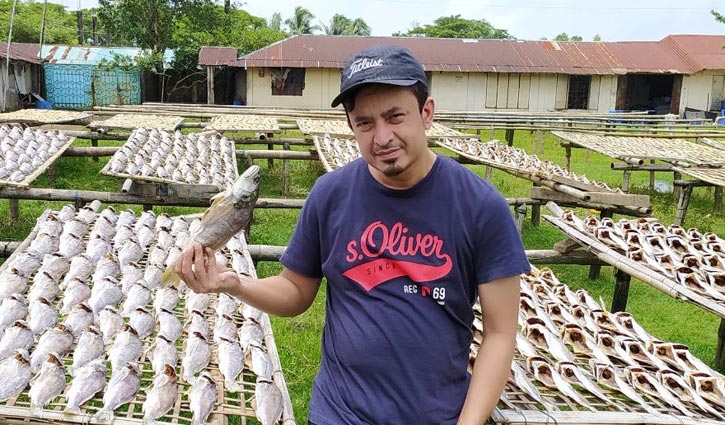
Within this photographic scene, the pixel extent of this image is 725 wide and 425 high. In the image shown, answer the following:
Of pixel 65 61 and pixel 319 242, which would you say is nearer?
pixel 319 242

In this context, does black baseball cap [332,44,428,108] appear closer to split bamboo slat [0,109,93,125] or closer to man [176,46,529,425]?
man [176,46,529,425]

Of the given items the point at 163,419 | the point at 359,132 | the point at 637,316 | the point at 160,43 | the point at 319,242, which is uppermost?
the point at 160,43

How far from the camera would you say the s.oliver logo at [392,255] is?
7.13ft

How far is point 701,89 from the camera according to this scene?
28.9m

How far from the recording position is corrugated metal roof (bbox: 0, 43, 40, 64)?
2212cm

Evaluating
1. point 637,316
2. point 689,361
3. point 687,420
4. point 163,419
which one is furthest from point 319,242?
point 637,316

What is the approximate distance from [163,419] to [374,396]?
1.18 m

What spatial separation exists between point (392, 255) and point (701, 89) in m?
31.4

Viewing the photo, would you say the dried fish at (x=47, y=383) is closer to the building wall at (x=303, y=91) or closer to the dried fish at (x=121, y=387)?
the dried fish at (x=121, y=387)

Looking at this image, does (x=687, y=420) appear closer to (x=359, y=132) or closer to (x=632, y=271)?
(x=632, y=271)

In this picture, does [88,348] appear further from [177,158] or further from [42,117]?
[42,117]

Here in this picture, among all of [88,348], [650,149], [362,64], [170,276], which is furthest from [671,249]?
[650,149]

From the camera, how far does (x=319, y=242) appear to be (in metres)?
2.42

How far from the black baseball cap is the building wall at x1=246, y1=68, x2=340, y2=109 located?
23.9 metres
